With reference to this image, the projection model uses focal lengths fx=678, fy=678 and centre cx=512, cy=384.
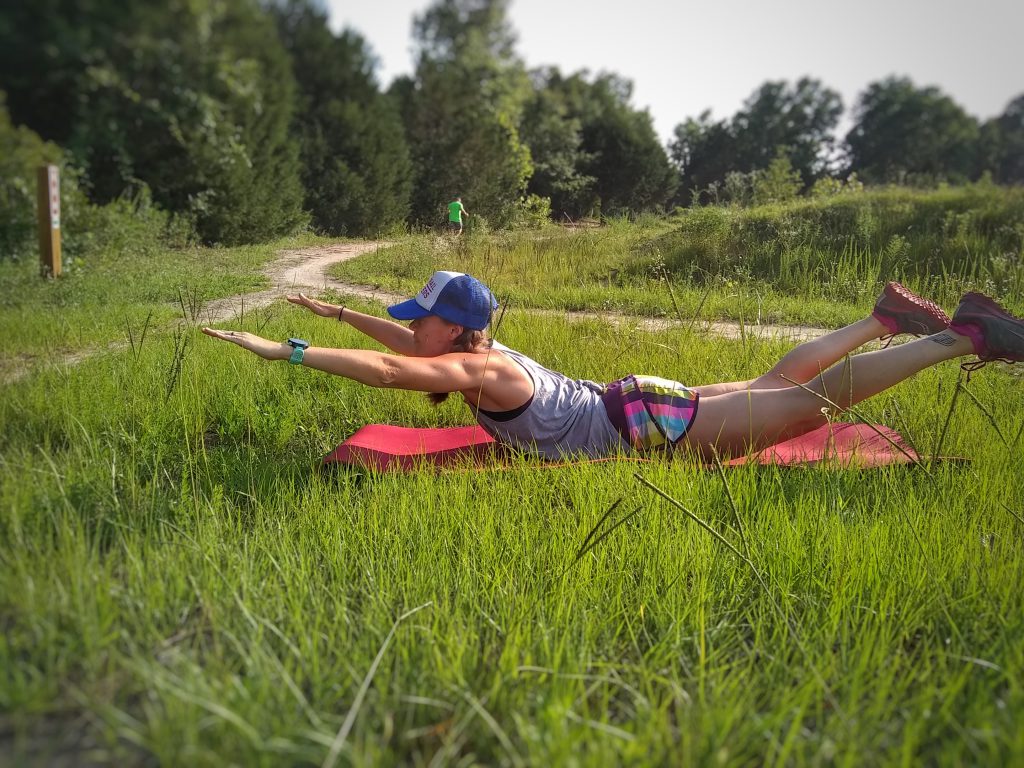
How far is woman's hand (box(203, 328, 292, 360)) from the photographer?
1967mm

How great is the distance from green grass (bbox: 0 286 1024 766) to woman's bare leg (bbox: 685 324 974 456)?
42cm

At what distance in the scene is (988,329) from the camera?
9.87 feet

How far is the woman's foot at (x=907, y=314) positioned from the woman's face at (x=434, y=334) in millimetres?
2083

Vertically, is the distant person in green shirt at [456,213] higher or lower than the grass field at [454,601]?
higher

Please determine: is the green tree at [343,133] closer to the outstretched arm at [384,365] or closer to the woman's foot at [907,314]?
the outstretched arm at [384,365]

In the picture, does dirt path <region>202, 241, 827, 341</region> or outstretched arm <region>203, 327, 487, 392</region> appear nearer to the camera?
outstretched arm <region>203, 327, 487, 392</region>

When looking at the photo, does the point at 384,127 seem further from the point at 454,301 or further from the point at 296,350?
the point at 454,301

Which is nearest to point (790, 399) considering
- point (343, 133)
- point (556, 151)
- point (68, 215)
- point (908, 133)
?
point (908, 133)

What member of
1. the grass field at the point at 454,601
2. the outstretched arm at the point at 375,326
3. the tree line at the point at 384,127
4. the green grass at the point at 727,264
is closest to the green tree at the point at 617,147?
the tree line at the point at 384,127

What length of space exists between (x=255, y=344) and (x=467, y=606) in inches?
38.8

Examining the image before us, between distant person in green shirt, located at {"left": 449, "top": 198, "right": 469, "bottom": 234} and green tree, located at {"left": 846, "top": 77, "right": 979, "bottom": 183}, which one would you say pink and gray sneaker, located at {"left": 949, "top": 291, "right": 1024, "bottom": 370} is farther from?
distant person in green shirt, located at {"left": 449, "top": 198, "right": 469, "bottom": 234}

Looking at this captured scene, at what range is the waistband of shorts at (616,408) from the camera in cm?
307

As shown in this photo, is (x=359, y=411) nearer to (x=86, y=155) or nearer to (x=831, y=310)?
(x=86, y=155)

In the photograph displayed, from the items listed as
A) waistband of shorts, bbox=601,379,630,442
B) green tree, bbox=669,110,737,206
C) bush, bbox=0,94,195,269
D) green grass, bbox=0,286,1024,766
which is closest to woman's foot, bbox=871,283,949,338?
green grass, bbox=0,286,1024,766
